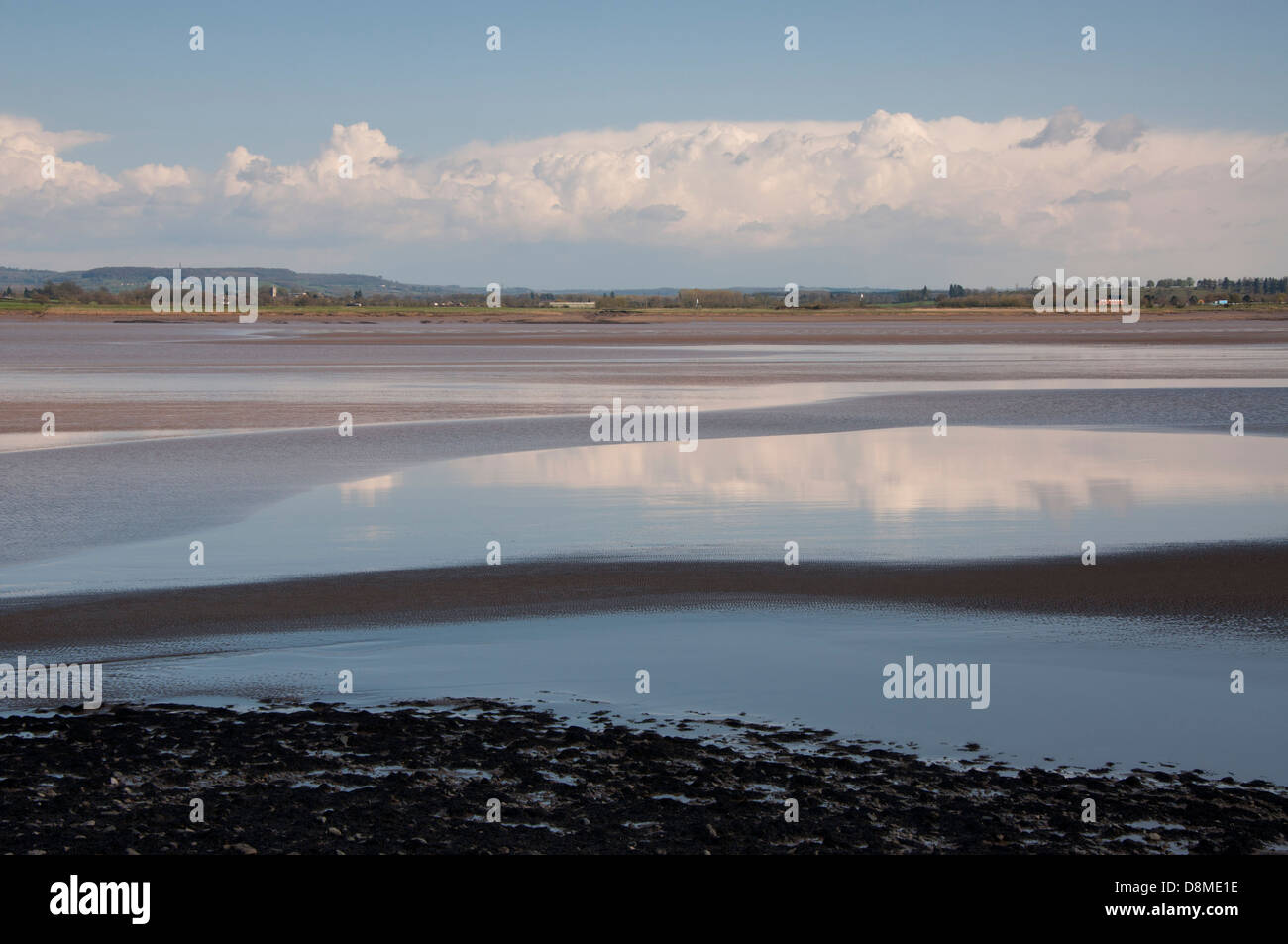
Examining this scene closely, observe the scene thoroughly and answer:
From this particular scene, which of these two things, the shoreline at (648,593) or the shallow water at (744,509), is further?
the shallow water at (744,509)

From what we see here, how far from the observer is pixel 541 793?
754cm

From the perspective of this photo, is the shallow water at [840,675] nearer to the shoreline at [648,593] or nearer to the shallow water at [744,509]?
the shoreline at [648,593]

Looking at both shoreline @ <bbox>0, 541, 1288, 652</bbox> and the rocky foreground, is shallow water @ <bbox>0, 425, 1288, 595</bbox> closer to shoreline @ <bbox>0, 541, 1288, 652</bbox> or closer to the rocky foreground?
shoreline @ <bbox>0, 541, 1288, 652</bbox>

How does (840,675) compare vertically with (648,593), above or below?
below

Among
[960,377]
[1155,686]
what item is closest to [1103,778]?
[1155,686]

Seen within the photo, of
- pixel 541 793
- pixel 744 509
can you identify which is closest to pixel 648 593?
pixel 744 509

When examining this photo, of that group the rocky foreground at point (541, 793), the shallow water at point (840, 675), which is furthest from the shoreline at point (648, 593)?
the rocky foreground at point (541, 793)

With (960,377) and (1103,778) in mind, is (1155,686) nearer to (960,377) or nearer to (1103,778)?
(1103,778)

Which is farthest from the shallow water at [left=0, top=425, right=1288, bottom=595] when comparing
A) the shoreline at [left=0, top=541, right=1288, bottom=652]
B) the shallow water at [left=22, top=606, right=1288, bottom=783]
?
the shallow water at [left=22, top=606, right=1288, bottom=783]

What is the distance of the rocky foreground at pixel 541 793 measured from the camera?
683 centimetres

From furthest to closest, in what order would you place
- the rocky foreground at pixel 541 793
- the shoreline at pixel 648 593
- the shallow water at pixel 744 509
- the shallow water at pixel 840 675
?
1. the shallow water at pixel 744 509
2. the shoreline at pixel 648 593
3. the shallow water at pixel 840 675
4. the rocky foreground at pixel 541 793

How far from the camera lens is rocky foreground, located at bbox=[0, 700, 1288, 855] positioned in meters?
→ 6.83

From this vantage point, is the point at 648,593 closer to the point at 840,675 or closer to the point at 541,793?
the point at 840,675
